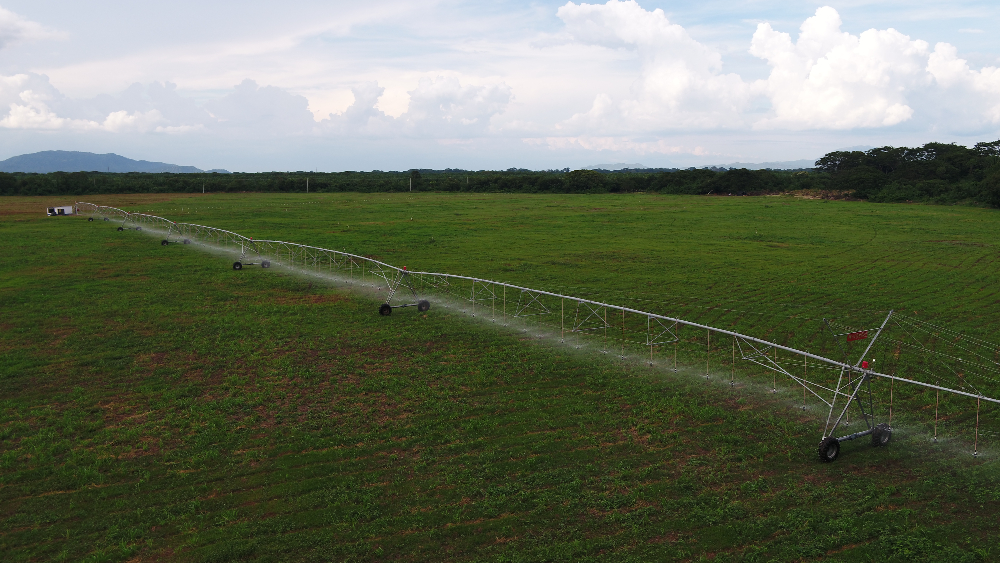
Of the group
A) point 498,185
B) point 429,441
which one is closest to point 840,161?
point 498,185

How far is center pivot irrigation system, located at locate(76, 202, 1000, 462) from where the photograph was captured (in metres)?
15.2

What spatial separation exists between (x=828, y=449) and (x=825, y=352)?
28.2ft

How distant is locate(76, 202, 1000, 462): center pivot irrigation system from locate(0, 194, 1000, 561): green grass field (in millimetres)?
799

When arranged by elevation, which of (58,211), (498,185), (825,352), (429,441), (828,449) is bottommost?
(429,441)

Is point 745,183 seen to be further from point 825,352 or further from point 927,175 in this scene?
Answer: point 825,352

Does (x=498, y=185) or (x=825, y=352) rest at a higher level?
(x=498, y=185)

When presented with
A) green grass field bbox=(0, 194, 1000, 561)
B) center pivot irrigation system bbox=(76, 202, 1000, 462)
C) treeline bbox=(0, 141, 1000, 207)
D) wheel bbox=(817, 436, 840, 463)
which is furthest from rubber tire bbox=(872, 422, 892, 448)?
treeline bbox=(0, 141, 1000, 207)

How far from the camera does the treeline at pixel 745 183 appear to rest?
9888cm

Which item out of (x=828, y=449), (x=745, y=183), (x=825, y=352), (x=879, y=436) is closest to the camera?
(x=828, y=449)

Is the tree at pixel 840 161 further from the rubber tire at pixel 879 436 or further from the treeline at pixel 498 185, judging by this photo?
the rubber tire at pixel 879 436

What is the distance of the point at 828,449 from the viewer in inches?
537

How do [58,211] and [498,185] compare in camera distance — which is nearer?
[58,211]

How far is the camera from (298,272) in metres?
37.2

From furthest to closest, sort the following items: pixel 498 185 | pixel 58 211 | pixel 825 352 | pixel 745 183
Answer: pixel 498 185, pixel 745 183, pixel 58 211, pixel 825 352
